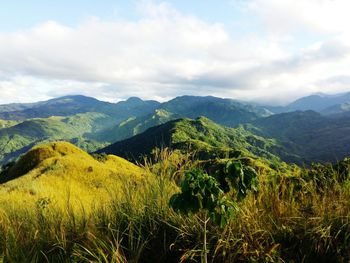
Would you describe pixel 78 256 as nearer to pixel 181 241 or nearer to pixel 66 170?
pixel 181 241

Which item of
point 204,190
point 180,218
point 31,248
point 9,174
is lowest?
point 9,174

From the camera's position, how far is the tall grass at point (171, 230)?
5.52 meters

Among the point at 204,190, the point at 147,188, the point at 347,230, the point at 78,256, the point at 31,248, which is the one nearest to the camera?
the point at 204,190

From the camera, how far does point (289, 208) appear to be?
20.9 feet

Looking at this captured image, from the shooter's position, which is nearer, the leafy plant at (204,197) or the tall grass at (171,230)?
the leafy plant at (204,197)

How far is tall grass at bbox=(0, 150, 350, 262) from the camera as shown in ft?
18.1

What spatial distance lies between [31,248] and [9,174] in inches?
1904

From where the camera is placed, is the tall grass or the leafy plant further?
the tall grass

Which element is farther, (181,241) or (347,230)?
(181,241)

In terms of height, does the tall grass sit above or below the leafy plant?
below

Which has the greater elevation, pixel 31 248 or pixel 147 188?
pixel 147 188

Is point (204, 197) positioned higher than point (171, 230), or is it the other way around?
point (204, 197)

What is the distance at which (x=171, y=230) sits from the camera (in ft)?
21.2

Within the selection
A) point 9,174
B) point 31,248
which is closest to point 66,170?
point 9,174
